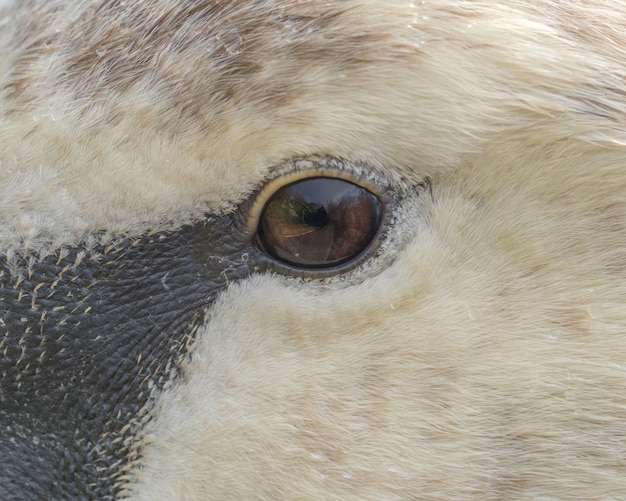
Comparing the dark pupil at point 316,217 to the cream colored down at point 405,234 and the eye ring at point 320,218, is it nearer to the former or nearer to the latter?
the eye ring at point 320,218

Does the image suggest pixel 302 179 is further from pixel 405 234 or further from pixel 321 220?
pixel 405 234

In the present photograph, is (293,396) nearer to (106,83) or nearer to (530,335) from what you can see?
(530,335)

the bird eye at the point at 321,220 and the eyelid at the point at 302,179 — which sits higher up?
the eyelid at the point at 302,179

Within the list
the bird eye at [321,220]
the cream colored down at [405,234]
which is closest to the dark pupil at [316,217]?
the bird eye at [321,220]

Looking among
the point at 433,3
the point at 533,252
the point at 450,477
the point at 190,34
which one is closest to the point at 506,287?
the point at 533,252

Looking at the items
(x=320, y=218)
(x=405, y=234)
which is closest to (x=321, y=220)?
(x=320, y=218)

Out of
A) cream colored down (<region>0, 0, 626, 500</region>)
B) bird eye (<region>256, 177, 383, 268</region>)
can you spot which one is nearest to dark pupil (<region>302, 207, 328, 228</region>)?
bird eye (<region>256, 177, 383, 268</region>)

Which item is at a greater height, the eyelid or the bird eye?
the eyelid

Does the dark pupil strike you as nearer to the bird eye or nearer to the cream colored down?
the bird eye
